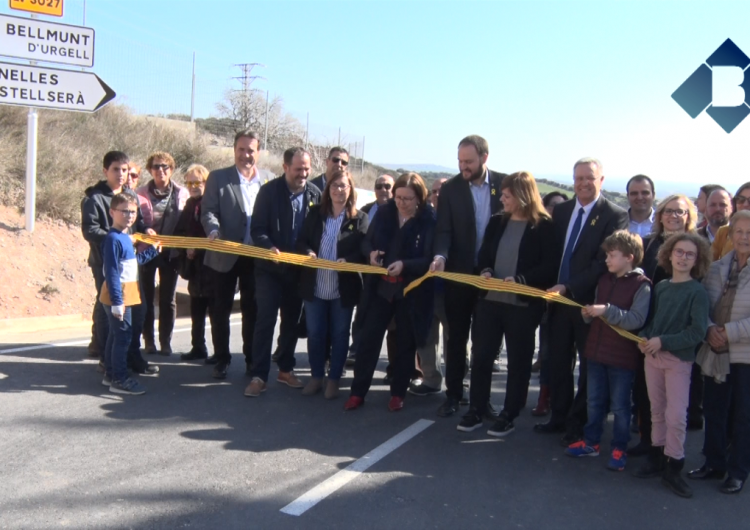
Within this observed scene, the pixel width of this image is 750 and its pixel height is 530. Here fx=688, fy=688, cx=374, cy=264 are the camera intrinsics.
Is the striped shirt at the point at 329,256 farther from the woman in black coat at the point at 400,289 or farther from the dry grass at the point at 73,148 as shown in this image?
the dry grass at the point at 73,148

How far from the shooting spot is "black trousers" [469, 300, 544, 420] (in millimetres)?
5613

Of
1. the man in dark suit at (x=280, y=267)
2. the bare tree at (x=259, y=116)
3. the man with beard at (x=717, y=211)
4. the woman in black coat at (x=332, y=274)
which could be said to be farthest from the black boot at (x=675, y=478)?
the bare tree at (x=259, y=116)

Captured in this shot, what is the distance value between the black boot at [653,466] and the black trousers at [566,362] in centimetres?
63

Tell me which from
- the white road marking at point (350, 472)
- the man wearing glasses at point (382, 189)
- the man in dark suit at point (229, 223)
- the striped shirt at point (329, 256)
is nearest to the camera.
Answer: the white road marking at point (350, 472)

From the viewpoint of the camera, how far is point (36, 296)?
34.2 ft

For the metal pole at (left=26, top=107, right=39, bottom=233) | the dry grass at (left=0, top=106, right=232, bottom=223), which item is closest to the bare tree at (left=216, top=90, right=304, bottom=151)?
the dry grass at (left=0, top=106, right=232, bottom=223)

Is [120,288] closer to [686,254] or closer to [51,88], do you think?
[686,254]

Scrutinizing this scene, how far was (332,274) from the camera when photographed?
6.34m

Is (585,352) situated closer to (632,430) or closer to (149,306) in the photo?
(632,430)

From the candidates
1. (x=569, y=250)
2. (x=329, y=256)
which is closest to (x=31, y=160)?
(x=329, y=256)

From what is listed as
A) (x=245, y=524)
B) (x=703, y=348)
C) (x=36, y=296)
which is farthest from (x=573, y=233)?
(x=36, y=296)

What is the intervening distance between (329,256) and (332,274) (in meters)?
0.19

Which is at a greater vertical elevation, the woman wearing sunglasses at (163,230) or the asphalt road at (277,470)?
the woman wearing sunglasses at (163,230)

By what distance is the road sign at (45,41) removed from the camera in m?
9.68
